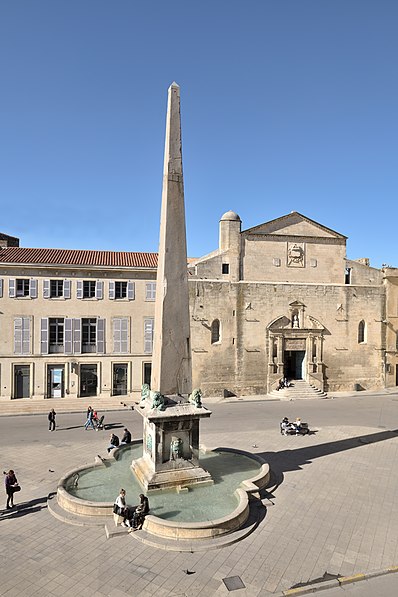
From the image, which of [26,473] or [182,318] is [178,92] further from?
[26,473]

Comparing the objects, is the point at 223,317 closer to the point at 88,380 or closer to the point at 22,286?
the point at 88,380

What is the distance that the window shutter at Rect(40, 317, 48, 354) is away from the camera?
23406 millimetres

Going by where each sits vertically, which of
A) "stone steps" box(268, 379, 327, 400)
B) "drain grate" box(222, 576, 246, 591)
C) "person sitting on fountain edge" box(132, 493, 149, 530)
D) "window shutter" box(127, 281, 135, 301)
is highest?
"window shutter" box(127, 281, 135, 301)

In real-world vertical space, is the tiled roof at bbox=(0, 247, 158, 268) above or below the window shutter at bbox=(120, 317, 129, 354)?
above

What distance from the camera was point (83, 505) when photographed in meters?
9.25

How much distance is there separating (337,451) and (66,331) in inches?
625

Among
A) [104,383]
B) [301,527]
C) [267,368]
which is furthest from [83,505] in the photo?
[267,368]

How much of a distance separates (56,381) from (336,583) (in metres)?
19.7

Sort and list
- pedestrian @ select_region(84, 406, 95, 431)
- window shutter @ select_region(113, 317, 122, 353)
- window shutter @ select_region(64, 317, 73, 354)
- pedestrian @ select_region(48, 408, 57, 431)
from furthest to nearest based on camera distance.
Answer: window shutter @ select_region(113, 317, 122, 353) < window shutter @ select_region(64, 317, 73, 354) < pedestrian @ select_region(84, 406, 95, 431) < pedestrian @ select_region(48, 408, 57, 431)

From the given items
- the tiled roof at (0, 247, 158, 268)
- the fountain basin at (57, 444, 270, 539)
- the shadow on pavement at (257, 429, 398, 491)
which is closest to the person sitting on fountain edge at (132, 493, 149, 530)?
the fountain basin at (57, 444, 270, 539)

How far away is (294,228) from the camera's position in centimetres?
2692

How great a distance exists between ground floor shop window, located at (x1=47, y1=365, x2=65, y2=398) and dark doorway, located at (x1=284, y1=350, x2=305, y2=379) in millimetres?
14192

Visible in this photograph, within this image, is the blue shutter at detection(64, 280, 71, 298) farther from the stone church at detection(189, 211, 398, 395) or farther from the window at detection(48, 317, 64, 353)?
the stone church at detection(189, 211, 398, 395)

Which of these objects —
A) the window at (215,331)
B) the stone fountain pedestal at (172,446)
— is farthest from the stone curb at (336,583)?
the window at (215,331)
